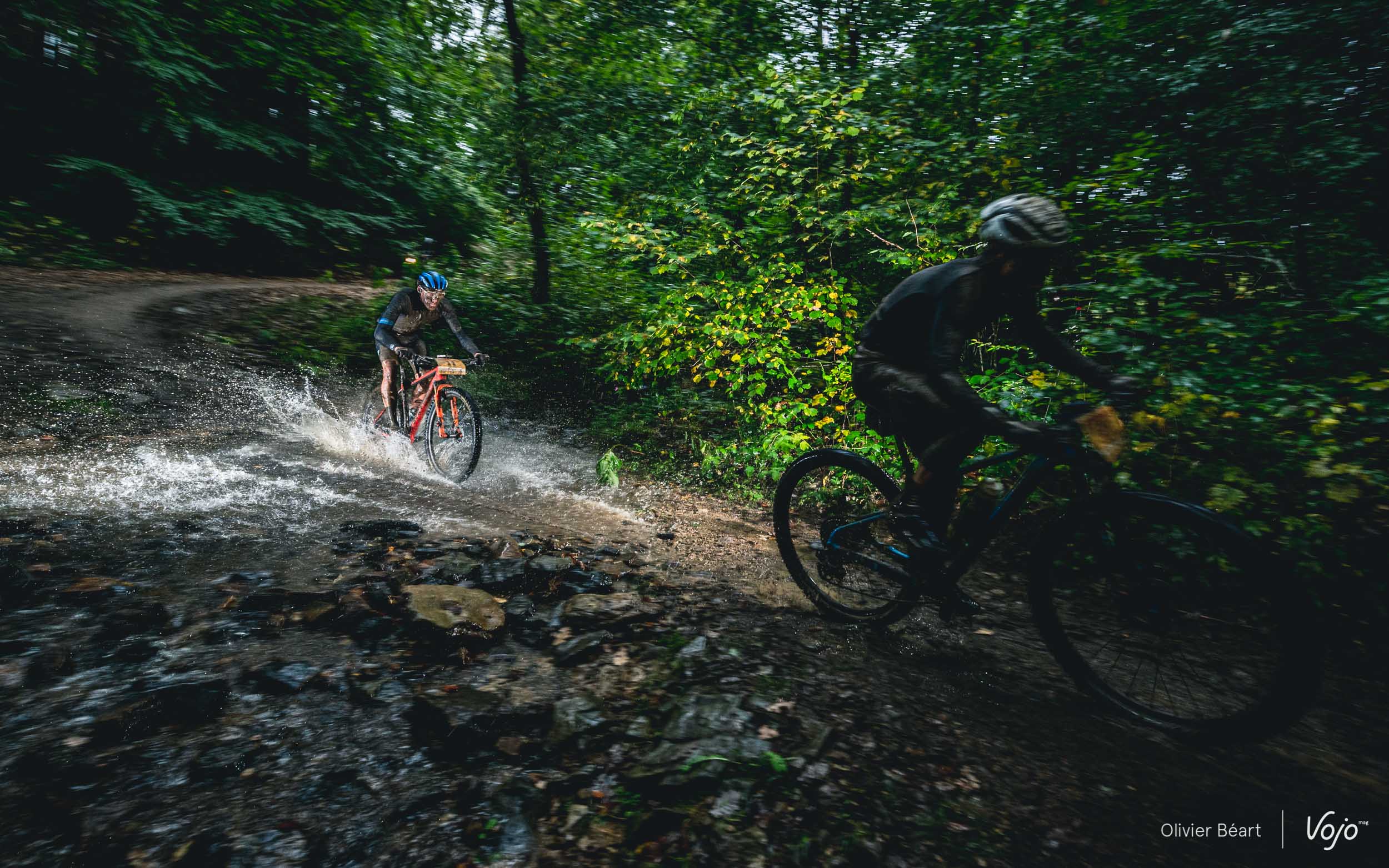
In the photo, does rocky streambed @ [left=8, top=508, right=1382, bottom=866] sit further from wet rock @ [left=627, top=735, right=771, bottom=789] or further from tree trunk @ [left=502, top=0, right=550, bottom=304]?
tree trunk @ [left=502, top=0, right=550, bottom=304]

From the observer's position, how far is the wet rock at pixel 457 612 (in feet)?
9.50

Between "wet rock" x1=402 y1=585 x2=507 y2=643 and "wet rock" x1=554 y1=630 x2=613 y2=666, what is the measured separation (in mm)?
357

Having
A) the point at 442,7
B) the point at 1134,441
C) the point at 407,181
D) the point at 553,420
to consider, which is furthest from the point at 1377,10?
the point at 407,181

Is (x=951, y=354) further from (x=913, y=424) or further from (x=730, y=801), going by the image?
(x=730, y=801)

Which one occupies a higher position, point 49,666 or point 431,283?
point 431,283

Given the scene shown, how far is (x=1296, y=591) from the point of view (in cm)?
207

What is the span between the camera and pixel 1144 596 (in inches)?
103

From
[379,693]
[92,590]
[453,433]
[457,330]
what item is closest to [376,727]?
[379,693]

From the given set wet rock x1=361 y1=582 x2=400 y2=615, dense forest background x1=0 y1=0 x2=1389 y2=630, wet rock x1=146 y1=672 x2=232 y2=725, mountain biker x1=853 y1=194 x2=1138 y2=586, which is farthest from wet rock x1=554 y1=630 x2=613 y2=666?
dense forest background x1=0 y1=0 x2=1389 y2=630

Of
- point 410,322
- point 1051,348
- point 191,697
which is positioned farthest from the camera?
point 410,322

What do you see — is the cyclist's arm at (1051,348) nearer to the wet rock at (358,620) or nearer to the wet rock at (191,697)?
the wet rock at (358,620)

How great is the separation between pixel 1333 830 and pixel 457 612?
3.51 meters

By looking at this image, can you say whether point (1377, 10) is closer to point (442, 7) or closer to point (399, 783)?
point (399, 783)

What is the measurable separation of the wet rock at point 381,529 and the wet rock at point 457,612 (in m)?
1.07
